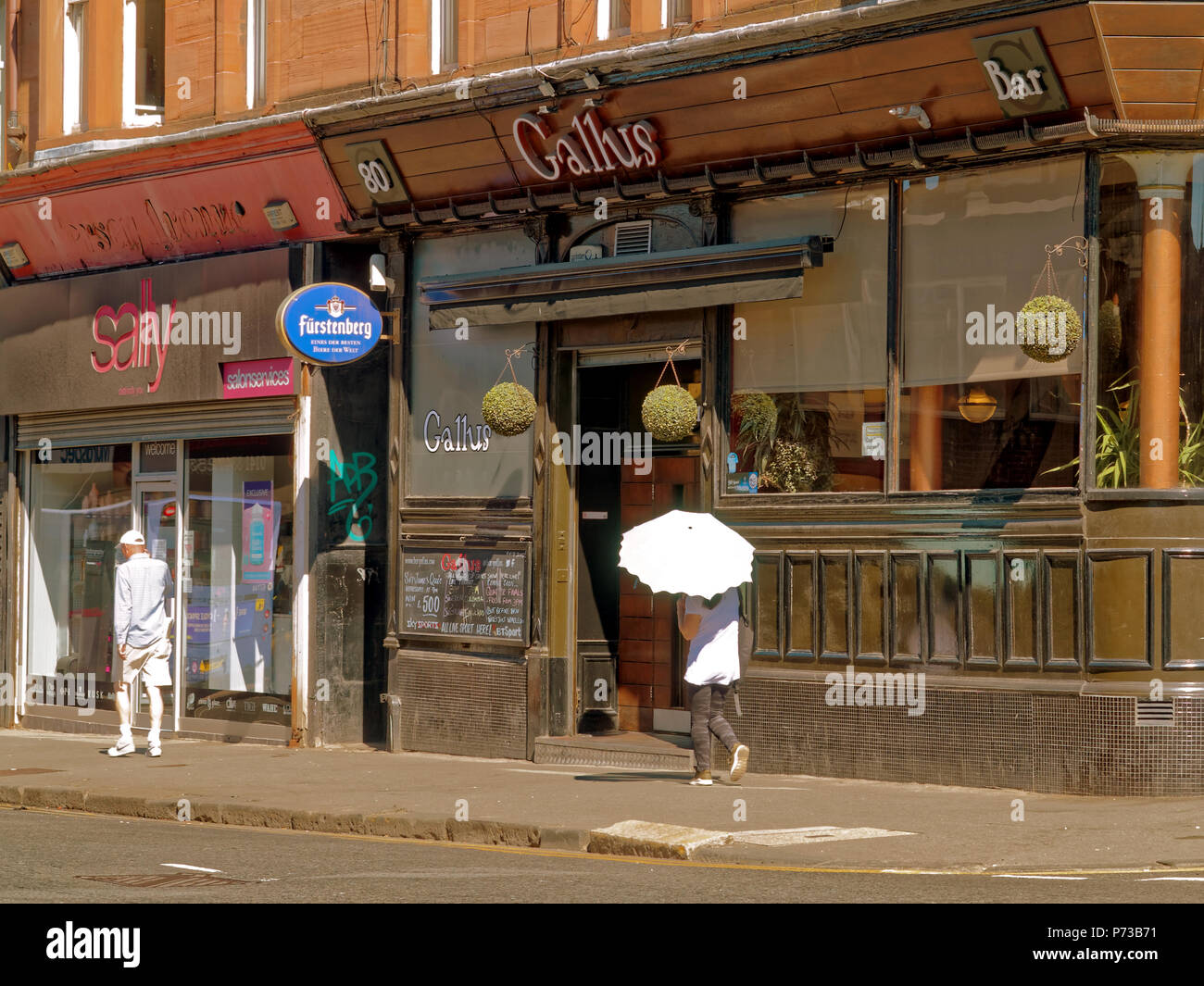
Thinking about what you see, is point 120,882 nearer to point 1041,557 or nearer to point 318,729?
point 1041,557

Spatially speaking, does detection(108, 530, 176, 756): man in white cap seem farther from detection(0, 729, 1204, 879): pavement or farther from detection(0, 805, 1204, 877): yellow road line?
detection(0, 805, 1204, 877): yellow road line

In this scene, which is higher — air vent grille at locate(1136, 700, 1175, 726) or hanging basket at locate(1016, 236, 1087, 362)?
hanging basket at locate(1016, 236, 1087, 362)

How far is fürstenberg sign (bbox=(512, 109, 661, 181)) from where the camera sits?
45.4 ft

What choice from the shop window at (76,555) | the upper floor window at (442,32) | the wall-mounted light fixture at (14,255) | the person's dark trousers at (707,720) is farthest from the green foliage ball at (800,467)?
the wall-mounted light fixture at (14,255)

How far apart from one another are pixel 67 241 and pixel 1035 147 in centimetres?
1145

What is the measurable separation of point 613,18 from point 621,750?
20.2 ft

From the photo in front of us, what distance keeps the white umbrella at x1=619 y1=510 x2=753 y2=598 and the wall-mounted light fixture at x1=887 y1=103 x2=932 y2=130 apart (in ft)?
10.5

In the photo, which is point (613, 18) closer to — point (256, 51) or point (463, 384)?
point (463, 384)

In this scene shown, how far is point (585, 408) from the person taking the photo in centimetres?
1498

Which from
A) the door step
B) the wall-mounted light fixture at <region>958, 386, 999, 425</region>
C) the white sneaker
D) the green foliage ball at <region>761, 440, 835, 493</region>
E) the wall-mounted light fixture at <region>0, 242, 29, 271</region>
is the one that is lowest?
the white sneaker

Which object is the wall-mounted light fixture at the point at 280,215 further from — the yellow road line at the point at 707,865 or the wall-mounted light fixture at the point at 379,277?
the yellow road line at the point at 707,865

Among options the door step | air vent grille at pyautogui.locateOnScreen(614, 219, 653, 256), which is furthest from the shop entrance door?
air vent grille at pyautogui.locateOnScreen(614, 219, 653, 256)

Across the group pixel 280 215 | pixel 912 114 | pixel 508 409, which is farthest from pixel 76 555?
pixel 912 114

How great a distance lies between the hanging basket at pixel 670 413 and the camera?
13.3m
